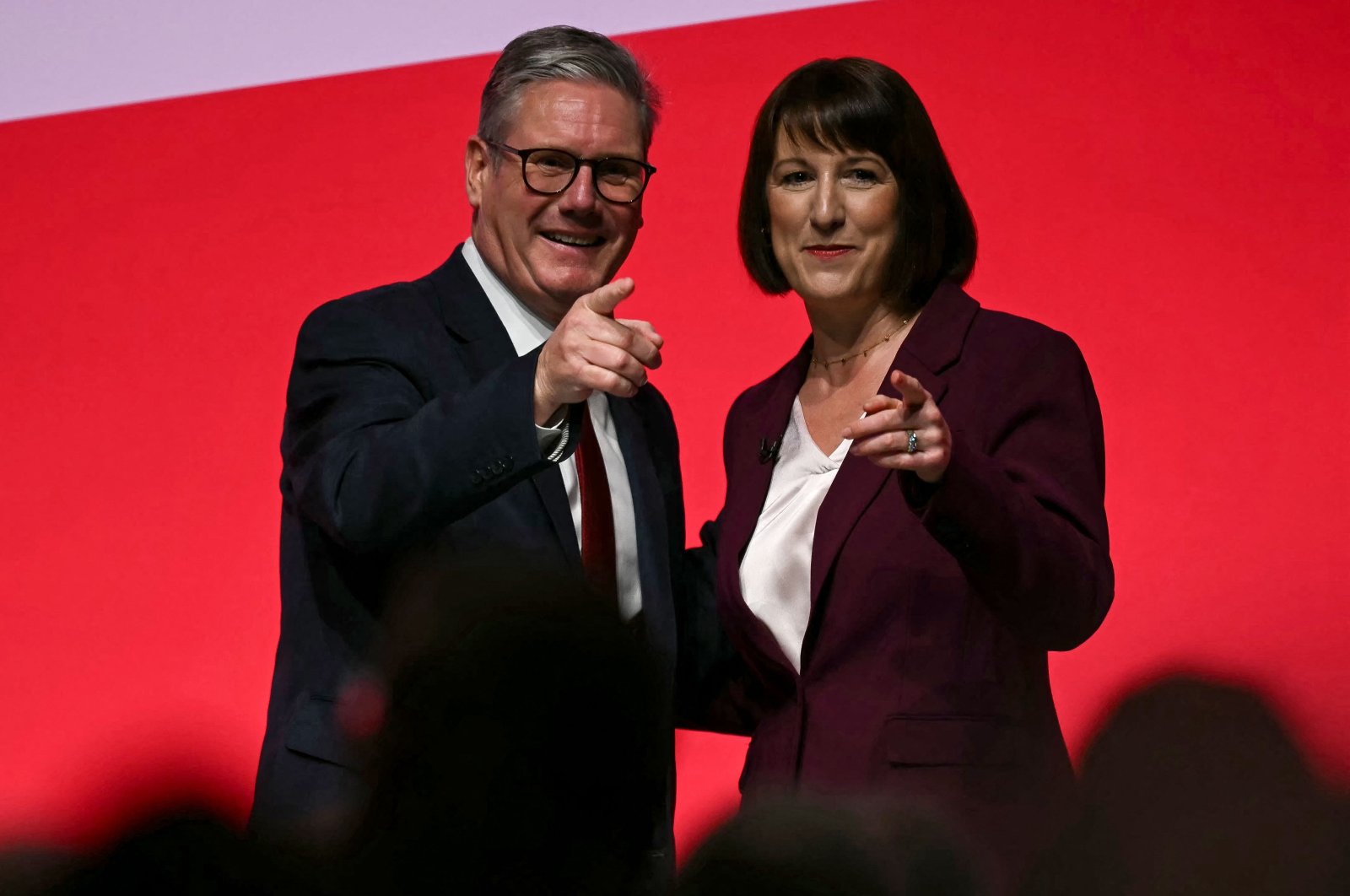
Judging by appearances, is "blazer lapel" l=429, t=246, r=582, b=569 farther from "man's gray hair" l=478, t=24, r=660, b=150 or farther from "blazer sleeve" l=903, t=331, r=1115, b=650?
"blazer sleeve" l=903, t=331, r=1115, b=650

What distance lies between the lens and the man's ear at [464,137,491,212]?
1.86 m

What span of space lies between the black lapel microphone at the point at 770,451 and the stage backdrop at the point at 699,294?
831 mm

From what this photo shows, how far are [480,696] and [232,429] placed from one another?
2.92 metres

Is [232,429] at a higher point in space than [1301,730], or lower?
higher

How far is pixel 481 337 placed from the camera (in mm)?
1743

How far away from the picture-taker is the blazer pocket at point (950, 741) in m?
1.57

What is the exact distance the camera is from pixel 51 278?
3533mm

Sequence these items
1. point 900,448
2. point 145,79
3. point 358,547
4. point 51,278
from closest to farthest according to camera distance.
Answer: point 900,448 → point 358,547 → point 145,79 → point 51,278

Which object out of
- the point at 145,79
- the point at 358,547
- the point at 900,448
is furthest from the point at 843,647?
the point at 145,79

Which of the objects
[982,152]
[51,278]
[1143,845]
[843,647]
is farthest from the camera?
[51,278]

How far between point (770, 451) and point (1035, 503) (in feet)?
1.49

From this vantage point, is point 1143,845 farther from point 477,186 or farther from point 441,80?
point 441,80

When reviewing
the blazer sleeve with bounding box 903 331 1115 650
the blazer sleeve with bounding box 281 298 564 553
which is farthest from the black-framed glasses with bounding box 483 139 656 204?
the blazer sleeve with bounding box 903 331 1115 650

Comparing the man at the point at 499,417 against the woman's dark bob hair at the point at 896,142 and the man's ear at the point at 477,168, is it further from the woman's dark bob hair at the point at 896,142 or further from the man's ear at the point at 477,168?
the woman's dark bob hair at the point at 896,142
